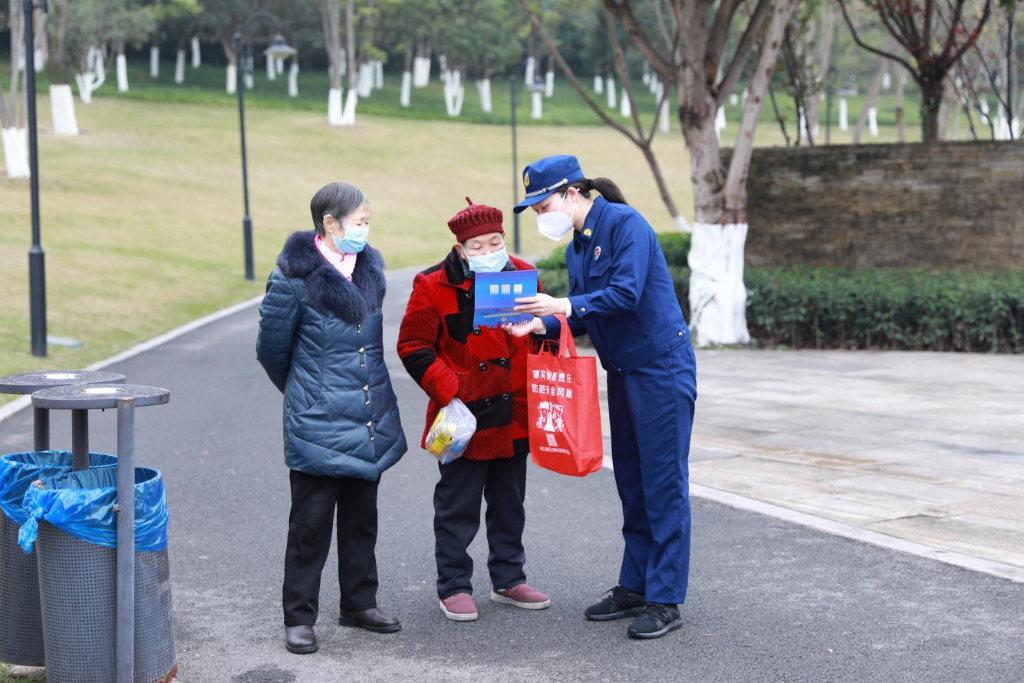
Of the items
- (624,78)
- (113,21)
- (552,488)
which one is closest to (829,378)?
(552,488)

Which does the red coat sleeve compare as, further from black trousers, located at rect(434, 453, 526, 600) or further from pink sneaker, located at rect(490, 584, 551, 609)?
pink sneaker, located at rect(490, 584, 551, 609)

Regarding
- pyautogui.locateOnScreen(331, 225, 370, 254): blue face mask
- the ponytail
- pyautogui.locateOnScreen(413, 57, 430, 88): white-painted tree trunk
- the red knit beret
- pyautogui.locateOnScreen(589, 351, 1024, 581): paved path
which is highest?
pyautogui.locateOnScreen(413, 57, 430, 88): white-painted tree trunk

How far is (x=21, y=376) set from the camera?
187 inches

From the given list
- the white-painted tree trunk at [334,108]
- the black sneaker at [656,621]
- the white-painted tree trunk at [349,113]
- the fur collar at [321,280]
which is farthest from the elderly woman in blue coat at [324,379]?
the white-painted tree trunk at [334,108]

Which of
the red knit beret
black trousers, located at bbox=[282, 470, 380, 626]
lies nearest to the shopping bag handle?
the red knit beret

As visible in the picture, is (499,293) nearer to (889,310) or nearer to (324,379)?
(324,379)

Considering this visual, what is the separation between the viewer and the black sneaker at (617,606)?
5.21 metres

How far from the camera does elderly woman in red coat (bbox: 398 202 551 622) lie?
199 inches

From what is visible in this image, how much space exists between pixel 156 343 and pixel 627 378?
1182cm

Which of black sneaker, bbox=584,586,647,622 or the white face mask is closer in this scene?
the white face mask

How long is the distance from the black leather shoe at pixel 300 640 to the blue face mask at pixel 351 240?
152cm

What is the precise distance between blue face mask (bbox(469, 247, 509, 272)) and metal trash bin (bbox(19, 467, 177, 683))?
4.98 ft

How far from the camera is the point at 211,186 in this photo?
127 feet

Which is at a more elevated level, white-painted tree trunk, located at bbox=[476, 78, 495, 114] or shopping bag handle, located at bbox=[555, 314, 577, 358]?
white-painted tree trunk, located at bbox=[476, 78, 495, 114]
